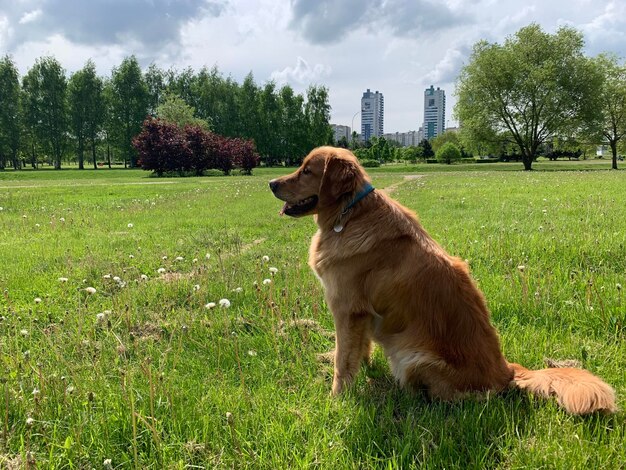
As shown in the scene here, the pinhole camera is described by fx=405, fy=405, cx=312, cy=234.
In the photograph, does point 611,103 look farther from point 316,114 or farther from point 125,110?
point 125,110

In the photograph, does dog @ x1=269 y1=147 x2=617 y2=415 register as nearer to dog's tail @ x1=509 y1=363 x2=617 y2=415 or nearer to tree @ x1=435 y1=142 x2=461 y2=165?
dog's tail @ x1=509 y1=363 x2=617 y2=415

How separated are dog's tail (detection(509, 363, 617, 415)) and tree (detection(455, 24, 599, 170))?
164 ft

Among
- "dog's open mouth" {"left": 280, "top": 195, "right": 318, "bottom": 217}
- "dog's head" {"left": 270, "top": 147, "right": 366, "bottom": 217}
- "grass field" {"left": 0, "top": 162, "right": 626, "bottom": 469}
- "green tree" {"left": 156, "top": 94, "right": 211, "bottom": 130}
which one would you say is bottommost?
"grass field" {"left": 0, "top": 162, "right": 626, "bottom": 469}

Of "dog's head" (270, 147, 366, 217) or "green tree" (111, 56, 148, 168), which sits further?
"green tree" (111, 56, 148, 168)

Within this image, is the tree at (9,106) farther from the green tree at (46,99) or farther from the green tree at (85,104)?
the green tree at (85,104)

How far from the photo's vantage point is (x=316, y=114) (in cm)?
7275

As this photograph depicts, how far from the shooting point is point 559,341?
335 cm

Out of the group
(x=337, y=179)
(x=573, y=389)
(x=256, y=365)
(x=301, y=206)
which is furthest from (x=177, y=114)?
(x=573, y=389)

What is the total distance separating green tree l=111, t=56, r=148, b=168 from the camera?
6581 cm

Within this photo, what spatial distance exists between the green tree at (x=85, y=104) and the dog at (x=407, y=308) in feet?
238

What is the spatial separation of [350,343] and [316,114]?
73329 millimetres

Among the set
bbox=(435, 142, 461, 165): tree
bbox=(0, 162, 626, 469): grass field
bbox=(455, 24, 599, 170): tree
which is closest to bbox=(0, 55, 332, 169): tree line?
bbox=(435, 142, 461, 165): tree

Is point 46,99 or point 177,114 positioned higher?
point 46,99

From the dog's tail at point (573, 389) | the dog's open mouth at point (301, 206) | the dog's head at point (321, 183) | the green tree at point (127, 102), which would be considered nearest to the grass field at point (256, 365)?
the dog's tail at point (573, 389)
